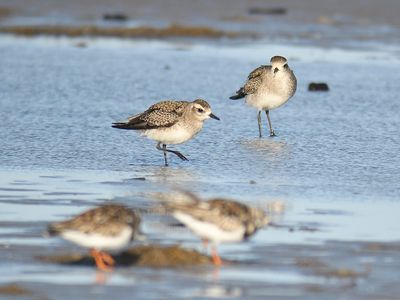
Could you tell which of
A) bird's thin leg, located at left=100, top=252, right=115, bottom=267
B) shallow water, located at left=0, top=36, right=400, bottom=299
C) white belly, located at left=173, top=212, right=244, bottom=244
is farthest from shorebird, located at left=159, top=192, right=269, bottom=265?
bird's thin leg, located at left=100, top=252, right=115, bottom=267

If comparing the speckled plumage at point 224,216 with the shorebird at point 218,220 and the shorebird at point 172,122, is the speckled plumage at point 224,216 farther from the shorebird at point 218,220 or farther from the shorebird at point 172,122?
the shorebird at point 172,122

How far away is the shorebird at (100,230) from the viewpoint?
806cm

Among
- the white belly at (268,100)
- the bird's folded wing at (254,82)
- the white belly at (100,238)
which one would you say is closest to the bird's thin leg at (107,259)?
the white belly at (100,238)

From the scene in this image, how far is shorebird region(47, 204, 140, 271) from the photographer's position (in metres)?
8.06

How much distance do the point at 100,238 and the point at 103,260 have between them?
30 cm

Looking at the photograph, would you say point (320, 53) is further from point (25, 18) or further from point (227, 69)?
point (25, 18)

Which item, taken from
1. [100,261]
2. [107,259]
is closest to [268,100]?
[107,259]

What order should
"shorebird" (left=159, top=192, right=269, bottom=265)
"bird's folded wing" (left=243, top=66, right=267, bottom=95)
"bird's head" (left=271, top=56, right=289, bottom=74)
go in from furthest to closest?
"bird's folded wing" (left=243, top=66, right=267, bottom=95) < "bird's head" (left=271, top=56, right=289, bottom=74) < "shorebird" (left=159, top=192, right=269, bottom=265)

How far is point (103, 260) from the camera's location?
8297 millimetres

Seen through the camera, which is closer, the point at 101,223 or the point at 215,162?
the point at 101,223

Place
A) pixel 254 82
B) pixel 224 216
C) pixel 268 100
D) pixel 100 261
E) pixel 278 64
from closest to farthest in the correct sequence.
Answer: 1. pixel 100 261
2. pixel 224 216
3. pixel 268 100
4. pixel 278 64
5. pixel 254 82

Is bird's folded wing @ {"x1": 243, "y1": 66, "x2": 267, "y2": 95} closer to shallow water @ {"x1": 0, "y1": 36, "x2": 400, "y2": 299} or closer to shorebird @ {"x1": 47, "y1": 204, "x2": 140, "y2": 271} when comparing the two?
shallow water @ {"x1": 0, "y1": 36, "x2": 400, "y2": 299}

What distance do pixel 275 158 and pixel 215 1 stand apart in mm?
19338

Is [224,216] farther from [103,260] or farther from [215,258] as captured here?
[103,260]
